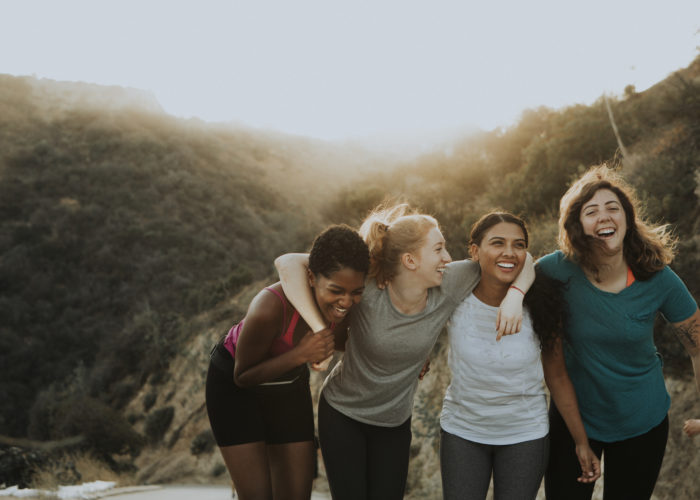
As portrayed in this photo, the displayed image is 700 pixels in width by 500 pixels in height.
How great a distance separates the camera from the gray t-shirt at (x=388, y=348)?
2.76 m

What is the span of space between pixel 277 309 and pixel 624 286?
172cm

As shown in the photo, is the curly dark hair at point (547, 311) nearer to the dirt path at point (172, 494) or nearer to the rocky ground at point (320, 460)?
the rocky ground at point (320, 460)

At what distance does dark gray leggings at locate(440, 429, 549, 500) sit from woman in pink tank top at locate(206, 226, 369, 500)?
796 mm

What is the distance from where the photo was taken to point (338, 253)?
2.67 m

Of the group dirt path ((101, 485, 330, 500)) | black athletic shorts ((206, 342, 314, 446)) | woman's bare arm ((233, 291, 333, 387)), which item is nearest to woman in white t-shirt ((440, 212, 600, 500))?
woman's bare arm ((233, 291, 333, 387))

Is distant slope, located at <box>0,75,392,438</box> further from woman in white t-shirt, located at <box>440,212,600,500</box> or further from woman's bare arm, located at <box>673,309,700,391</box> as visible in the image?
woman's bare arm, located at <box>673,309,700,391</box>

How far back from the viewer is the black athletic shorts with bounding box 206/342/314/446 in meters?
3.00

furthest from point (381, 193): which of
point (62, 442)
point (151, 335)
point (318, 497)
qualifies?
point (318, 497)

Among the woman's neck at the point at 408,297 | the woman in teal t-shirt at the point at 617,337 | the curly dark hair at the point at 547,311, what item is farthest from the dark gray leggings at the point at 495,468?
the woman's neck at the point at 408,297

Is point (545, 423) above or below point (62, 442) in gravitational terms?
above

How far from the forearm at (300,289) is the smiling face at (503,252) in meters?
0.88

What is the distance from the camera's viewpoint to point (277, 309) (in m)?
2.75

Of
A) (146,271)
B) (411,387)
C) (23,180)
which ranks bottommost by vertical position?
(146,271)

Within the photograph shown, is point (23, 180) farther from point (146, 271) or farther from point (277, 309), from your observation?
point (277, 309)
